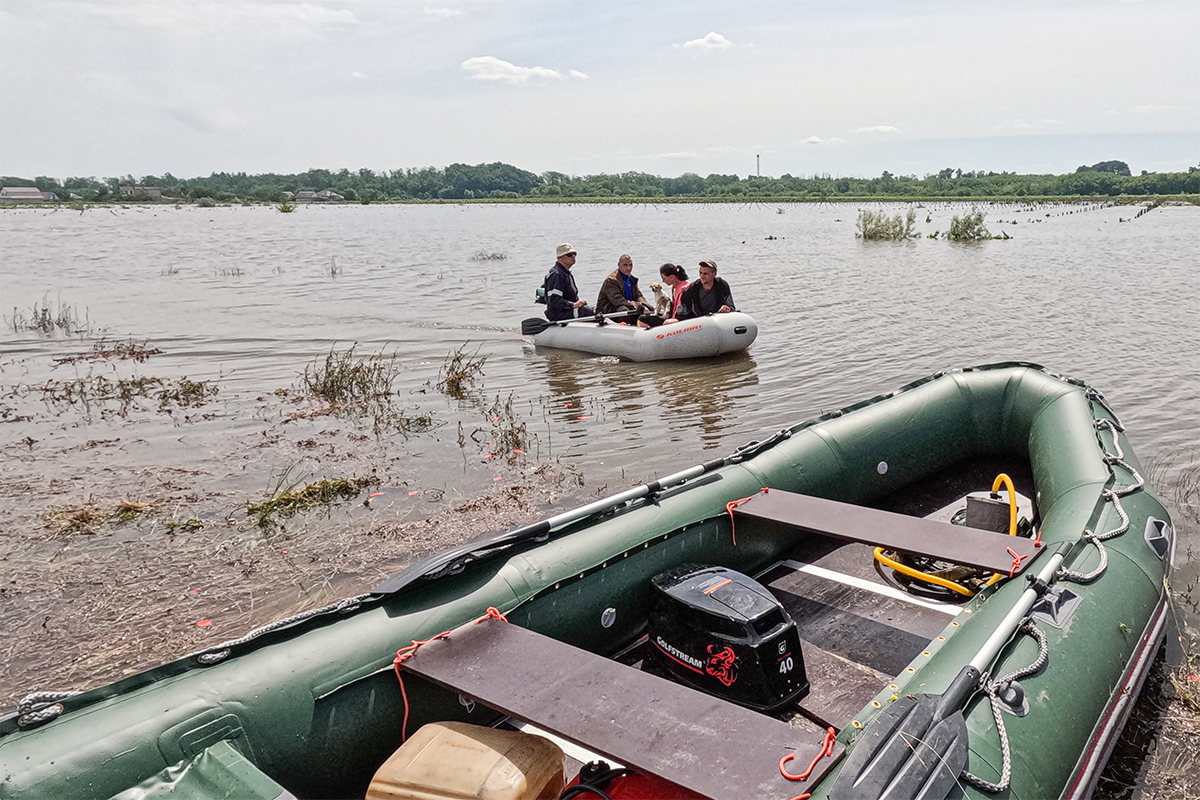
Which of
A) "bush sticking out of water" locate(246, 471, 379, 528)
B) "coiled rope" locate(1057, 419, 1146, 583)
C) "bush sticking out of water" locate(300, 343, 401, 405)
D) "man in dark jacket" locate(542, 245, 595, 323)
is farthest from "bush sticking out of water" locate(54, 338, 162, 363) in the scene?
"coiled rope" locate(1057, 419, 1146, 583)

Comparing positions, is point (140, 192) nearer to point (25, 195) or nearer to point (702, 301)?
point (25, 195)

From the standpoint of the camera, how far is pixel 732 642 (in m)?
3.23

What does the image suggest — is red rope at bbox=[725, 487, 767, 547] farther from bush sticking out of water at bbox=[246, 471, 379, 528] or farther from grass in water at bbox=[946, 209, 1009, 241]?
grass in water at bbox=[946, 209, 1009, 241]

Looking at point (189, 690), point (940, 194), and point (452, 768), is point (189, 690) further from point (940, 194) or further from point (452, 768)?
point (940, 194)

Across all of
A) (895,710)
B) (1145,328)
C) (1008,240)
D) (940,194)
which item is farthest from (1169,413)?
(940,194)

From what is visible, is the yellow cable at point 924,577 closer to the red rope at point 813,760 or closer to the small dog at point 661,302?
the red rope at point 813,760

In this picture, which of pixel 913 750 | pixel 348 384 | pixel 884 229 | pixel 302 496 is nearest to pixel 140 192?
pixel 884 229

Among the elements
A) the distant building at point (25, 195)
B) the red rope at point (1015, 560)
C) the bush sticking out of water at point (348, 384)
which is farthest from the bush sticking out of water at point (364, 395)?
the distant building at point (25, 195)

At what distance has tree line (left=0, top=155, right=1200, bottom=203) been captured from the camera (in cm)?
6550

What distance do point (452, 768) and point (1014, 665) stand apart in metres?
1.89

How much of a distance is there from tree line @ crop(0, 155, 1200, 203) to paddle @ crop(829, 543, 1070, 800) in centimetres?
6728

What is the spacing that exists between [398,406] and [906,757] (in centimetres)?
702

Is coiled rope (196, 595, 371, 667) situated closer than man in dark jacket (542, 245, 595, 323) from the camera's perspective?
Yes

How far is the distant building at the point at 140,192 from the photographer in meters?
94.1
